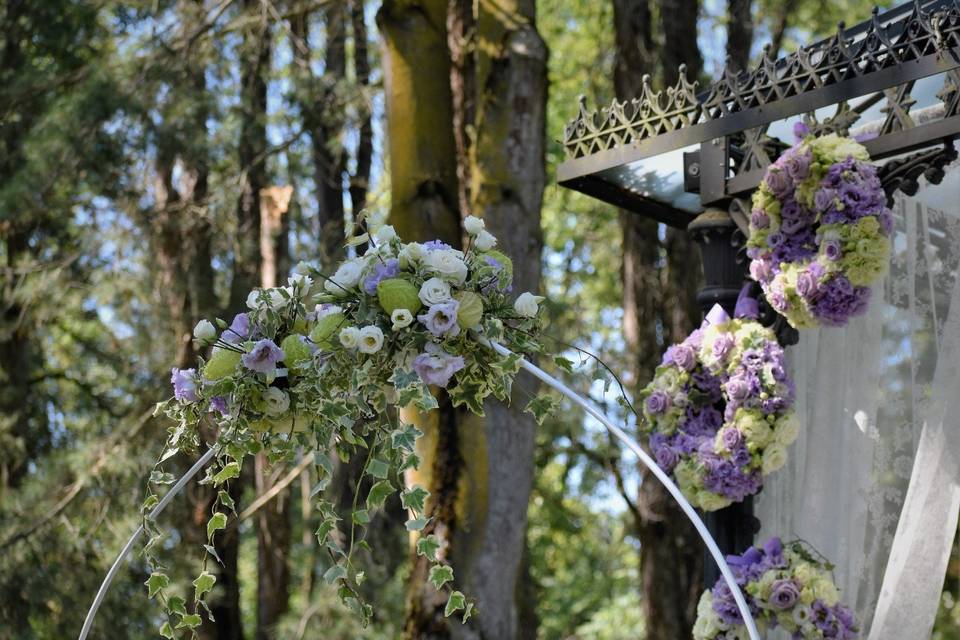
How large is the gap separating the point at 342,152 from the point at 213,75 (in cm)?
105

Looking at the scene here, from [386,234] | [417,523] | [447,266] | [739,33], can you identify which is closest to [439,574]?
[417,523]

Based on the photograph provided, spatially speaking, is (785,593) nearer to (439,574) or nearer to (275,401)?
(439,574)

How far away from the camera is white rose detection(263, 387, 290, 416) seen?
2777 millimetres

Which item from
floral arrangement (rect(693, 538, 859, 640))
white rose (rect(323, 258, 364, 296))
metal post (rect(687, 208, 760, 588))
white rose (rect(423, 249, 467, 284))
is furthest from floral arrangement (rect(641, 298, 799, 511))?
white rose (rect(323, 258, 364, 296))

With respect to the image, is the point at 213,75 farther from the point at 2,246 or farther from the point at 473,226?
the point at 473,226

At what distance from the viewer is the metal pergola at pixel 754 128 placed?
361cm

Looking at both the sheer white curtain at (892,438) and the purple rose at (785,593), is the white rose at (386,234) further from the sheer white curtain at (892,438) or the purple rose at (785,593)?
the sheer white curtain at (892,438)

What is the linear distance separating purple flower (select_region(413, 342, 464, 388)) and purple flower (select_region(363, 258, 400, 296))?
0.64ft

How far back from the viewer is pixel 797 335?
13.2 ft

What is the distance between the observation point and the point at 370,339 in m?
2.63

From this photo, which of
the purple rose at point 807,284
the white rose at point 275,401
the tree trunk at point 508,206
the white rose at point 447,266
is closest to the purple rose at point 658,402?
the purple rose at point 807,284

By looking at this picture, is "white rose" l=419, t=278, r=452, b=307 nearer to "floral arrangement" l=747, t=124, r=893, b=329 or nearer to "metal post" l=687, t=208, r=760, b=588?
"floral arrangement" l=747, t=124, r=893, b=329

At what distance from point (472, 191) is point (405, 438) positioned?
10.4ft

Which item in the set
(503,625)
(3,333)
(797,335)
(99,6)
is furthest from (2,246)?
(797,335)
